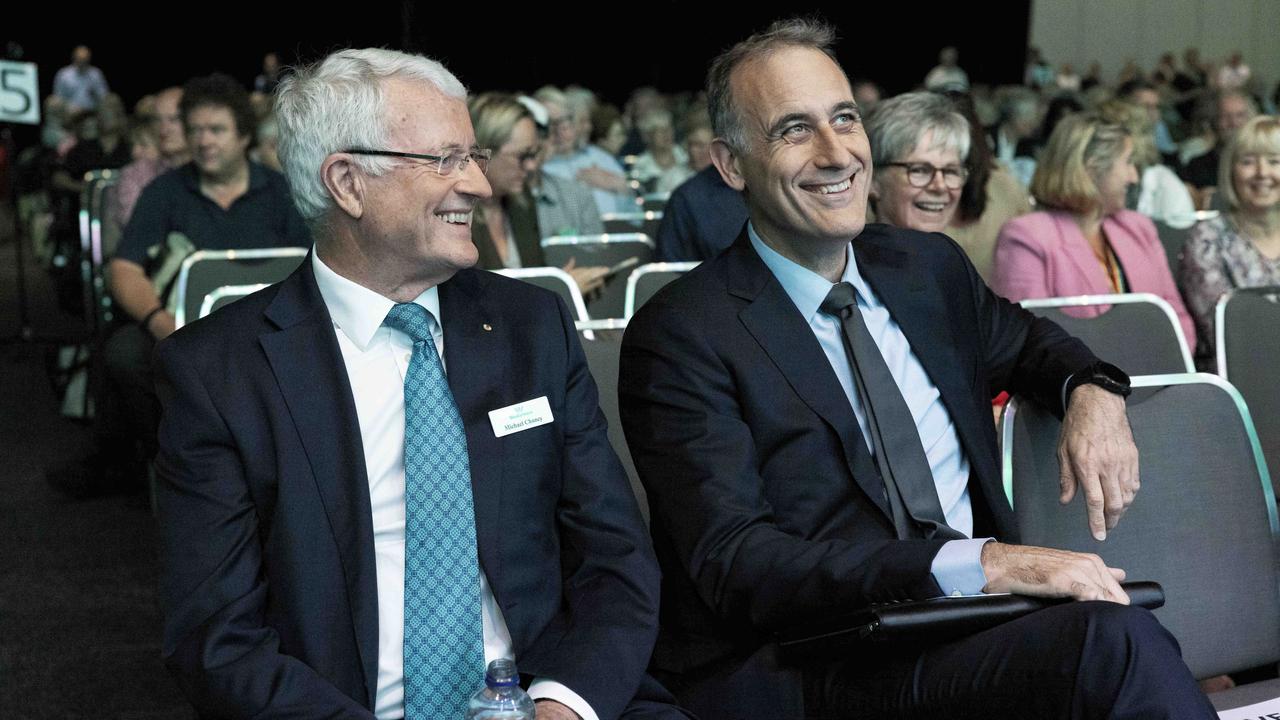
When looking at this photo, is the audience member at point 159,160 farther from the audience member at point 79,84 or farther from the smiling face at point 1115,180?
the audience member at point 79,84

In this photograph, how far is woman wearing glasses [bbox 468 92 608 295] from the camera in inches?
177

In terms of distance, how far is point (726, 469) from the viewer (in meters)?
2.00

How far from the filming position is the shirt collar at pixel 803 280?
2205 mm

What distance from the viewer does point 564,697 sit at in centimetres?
177

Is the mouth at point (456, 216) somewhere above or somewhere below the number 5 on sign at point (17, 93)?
below

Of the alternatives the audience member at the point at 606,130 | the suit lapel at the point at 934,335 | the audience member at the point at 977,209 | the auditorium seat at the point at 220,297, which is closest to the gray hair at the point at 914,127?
the audience member at the point at 977,209

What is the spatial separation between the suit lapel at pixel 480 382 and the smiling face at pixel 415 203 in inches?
2.8

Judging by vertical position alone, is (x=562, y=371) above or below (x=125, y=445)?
above

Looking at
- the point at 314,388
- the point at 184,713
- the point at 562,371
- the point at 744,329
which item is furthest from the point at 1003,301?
the point at 184,713

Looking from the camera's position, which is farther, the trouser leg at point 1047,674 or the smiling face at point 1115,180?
the smiling face at point 1115,180

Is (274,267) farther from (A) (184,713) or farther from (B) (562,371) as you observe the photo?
(B) (562,371)

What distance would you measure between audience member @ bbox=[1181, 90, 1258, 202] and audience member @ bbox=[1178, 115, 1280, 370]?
12.8 ft

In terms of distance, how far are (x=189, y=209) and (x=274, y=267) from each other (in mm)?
879

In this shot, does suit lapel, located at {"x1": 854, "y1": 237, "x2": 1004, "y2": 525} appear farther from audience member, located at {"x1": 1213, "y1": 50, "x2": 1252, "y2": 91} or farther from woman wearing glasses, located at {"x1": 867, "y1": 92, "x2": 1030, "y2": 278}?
audience member, located at {"x1": 1213, "y1": 50, "x2": 1252, "y2": 91}
